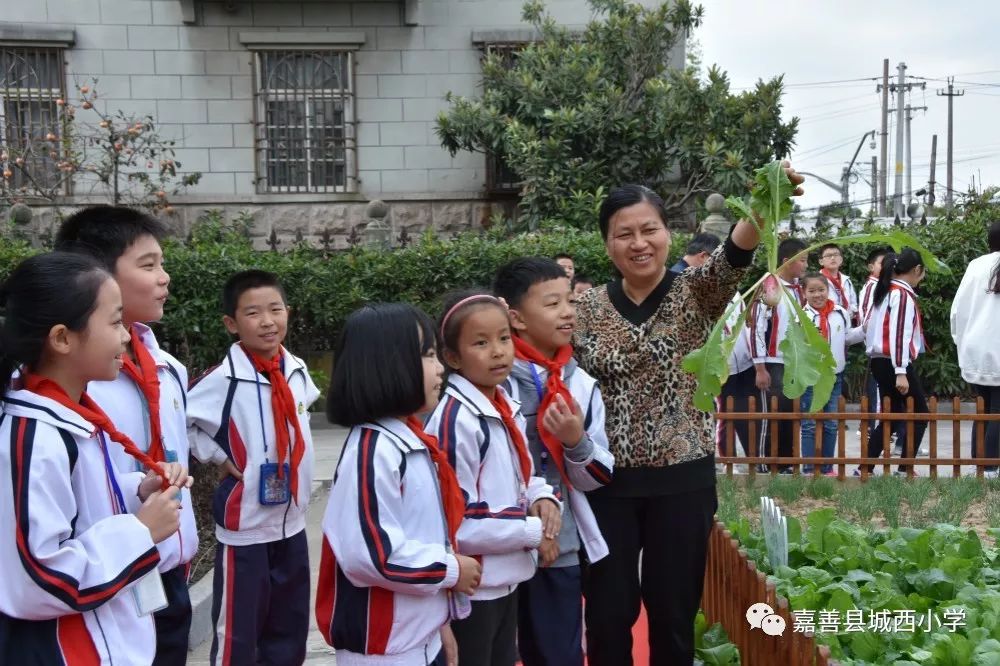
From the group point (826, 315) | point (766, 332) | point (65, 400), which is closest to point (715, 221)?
point (826, 315)

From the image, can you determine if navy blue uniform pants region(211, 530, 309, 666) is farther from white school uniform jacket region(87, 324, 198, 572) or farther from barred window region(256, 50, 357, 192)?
barred window region(256, 50, 357, 192)

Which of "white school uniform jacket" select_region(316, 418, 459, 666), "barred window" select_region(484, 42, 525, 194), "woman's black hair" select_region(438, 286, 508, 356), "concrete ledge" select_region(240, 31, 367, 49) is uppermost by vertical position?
"concrete ledge" select_region(240, 31, 367, 49)

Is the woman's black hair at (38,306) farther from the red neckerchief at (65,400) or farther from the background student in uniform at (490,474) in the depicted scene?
the background student in uniform at (490,474)

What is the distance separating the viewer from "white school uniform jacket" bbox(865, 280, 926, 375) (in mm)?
7484

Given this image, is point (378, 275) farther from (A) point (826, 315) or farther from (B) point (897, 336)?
(B) point (897, 336)

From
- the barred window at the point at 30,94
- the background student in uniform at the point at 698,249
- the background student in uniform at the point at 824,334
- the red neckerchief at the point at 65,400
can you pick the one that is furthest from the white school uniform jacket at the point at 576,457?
the barred window at the point at 30,94

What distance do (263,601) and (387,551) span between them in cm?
142

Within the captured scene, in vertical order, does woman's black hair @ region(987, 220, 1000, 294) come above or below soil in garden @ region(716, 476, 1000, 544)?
above

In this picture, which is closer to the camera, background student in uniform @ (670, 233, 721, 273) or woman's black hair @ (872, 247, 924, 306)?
background student in uniform @ (670, 233, 721, 273)

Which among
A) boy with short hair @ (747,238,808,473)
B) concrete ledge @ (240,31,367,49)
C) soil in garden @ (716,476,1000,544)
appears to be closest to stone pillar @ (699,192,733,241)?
boy with short hair @ (747,238,808,473)

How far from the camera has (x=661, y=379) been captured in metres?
3.18

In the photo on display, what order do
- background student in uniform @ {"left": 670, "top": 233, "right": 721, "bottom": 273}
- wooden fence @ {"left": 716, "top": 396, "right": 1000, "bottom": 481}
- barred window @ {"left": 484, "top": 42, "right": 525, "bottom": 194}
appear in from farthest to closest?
barred window @ {"left": 484, "top": 42, "right": 525, "bottom": 194} < wooden fence @ {"left": 716, "top": 396, "right": 1000, "bottom": 481} < background student in uniform @ {"left": 670, "top": 233, "right": 721, "bottom": 273}

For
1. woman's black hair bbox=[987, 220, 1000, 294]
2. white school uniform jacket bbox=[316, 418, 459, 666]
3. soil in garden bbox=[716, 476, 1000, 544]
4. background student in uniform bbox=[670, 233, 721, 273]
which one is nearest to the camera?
white school uniform jacket bbox=[316, 418, 459, 666]

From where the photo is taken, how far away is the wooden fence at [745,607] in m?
2.92
